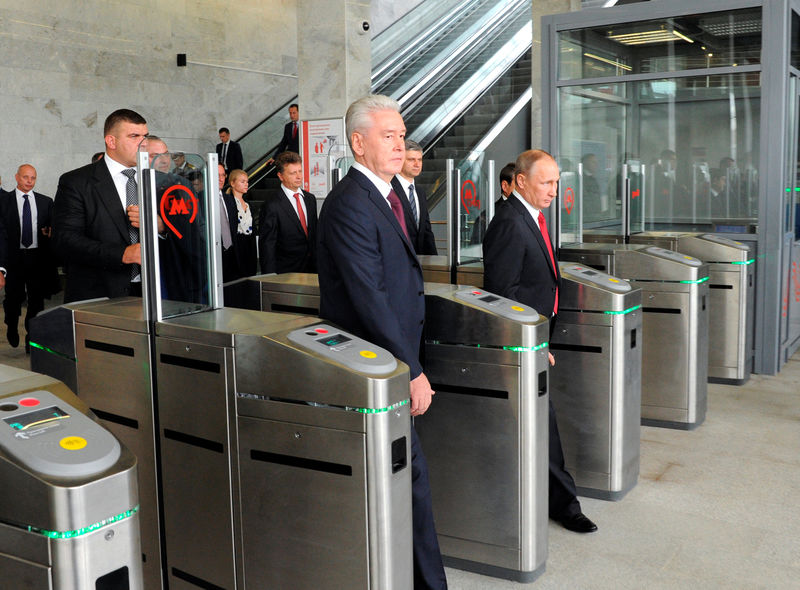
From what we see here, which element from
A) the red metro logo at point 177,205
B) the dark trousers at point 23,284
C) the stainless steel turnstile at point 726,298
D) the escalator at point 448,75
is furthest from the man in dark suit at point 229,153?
the red metro logo at point 177,205

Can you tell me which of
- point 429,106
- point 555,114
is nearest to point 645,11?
point 555,114

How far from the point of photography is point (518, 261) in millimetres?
3207

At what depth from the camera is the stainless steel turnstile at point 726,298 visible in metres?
5.74

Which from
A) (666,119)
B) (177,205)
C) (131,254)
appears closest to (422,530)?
(177,205)

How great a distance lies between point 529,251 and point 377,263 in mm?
980

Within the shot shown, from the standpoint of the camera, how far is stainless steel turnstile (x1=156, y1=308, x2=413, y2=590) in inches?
84.2

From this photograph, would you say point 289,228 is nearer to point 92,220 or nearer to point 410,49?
point 92,220

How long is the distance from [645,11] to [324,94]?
→ 2.70 metres

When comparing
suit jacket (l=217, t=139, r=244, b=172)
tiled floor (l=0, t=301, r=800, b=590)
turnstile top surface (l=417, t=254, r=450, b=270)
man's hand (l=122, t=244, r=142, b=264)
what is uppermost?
suit jacket (l=217, t=139, r=244, b=172)

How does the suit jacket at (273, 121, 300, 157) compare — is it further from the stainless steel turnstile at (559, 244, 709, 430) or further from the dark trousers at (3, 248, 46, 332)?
the stainless steel turnstile at (559, 244, 709, 430)

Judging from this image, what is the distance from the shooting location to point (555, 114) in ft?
21.5

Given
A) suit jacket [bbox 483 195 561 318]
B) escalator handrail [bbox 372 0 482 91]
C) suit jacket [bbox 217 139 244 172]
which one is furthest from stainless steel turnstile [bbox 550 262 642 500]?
suit jacket [bbox 217 139 244 172]

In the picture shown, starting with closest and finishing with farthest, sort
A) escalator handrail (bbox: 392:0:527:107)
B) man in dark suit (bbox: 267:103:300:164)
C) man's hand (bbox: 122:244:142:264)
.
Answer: man's hand (bbox: 122:244:142:264)
escalator handrail (bbox: 392:0:527:107)
man in dark suit (bbox: 267:103:300:164)

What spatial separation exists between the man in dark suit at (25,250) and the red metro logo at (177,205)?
5084mm
